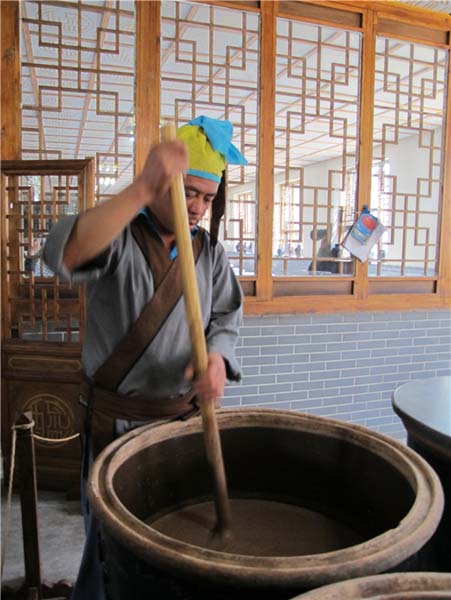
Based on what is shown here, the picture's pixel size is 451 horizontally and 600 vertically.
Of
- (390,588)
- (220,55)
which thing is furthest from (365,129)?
(390,588)

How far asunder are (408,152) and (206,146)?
10750mm

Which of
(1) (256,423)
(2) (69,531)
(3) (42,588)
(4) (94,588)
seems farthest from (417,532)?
(2) (69,531)

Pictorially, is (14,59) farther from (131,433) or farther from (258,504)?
(258,504)

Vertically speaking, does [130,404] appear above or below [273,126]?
below

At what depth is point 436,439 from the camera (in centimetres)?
149

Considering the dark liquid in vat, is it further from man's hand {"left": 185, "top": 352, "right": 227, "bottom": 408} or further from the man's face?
the man's face

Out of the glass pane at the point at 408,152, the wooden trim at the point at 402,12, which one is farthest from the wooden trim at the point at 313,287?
the wooden trim at the point at 402,12

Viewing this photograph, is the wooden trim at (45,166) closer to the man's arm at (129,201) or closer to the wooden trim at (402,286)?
the man's arm at (129,201)

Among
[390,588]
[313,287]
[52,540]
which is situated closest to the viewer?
[390,588]

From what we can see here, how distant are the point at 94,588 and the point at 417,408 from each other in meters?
1.18

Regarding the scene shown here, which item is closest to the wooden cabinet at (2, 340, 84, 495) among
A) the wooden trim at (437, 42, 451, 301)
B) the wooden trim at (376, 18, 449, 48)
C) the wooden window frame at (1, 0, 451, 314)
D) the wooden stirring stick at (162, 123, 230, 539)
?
the wooden window frame at (1, 0, 451, 314)

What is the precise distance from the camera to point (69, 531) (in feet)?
9.17

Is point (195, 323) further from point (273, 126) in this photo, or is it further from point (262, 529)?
point (273, 126)

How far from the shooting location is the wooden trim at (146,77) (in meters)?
3.26
